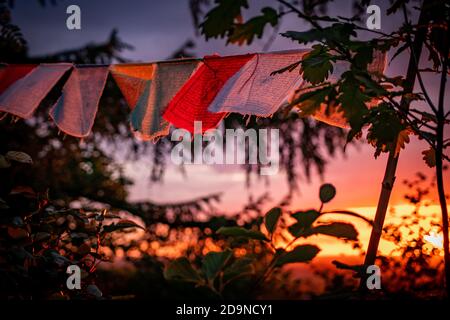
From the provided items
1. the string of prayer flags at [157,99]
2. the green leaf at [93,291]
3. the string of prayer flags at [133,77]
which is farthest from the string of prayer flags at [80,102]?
the green leaf at [93,291]

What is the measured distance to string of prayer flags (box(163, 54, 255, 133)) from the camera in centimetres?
319

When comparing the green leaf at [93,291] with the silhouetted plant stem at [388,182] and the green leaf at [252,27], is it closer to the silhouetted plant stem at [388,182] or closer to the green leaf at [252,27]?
the silhouetted plant stem at [388,182]

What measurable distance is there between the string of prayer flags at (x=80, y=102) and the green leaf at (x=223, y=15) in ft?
7.90

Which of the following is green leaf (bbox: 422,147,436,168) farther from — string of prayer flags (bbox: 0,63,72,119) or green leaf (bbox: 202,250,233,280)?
string of prayer flags (bbox: 0,63,72,119)

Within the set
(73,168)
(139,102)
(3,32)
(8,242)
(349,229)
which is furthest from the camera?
(73,168)

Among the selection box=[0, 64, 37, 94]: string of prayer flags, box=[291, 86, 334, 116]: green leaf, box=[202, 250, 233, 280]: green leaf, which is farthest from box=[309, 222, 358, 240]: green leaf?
box=[0, 64, 37, 94]: string of prayer flags

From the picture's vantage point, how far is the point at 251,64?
308 cm

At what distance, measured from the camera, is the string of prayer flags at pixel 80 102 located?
3.60 metres

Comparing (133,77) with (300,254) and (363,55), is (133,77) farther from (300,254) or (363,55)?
(300,254)

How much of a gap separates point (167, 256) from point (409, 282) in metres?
4.11

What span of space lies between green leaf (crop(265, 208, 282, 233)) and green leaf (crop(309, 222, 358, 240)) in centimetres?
8

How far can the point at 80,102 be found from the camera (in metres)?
3.63
